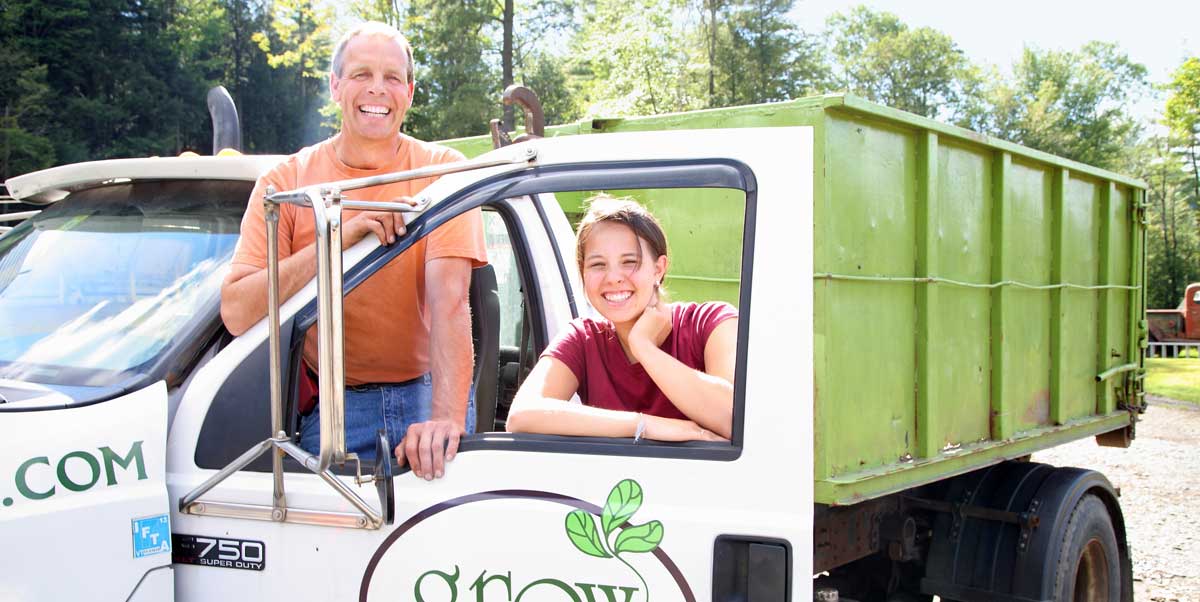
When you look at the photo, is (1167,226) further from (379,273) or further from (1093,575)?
(379,273)

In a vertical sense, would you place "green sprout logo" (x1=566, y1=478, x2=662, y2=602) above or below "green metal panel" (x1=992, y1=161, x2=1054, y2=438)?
below

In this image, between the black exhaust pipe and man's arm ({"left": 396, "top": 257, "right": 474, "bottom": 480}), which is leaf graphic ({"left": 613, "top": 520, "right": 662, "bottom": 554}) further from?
the black exhaust pipe

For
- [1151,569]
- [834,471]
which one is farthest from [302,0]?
[834,471]

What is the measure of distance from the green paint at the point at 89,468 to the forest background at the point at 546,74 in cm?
2233

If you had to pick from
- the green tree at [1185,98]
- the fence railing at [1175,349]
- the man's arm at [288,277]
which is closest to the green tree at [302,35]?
the man's arm at [288,277]

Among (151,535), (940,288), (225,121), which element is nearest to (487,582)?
(151,535)

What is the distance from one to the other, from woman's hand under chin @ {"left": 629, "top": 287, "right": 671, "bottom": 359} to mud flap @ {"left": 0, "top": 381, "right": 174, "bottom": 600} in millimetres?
1119

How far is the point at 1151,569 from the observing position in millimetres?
6203

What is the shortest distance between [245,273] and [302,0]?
22.7m

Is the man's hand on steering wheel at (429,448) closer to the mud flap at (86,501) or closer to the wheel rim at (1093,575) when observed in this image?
the mud flap at (86,501)

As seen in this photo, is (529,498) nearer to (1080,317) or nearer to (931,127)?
(931,127)

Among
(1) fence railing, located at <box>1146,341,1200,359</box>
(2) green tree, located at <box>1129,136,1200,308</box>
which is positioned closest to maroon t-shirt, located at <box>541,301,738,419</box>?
(1) fence railing, located at <box>1146,341,1200,359</box>

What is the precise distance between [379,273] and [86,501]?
868 millimetres

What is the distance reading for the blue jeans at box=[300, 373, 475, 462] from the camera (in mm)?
2596
